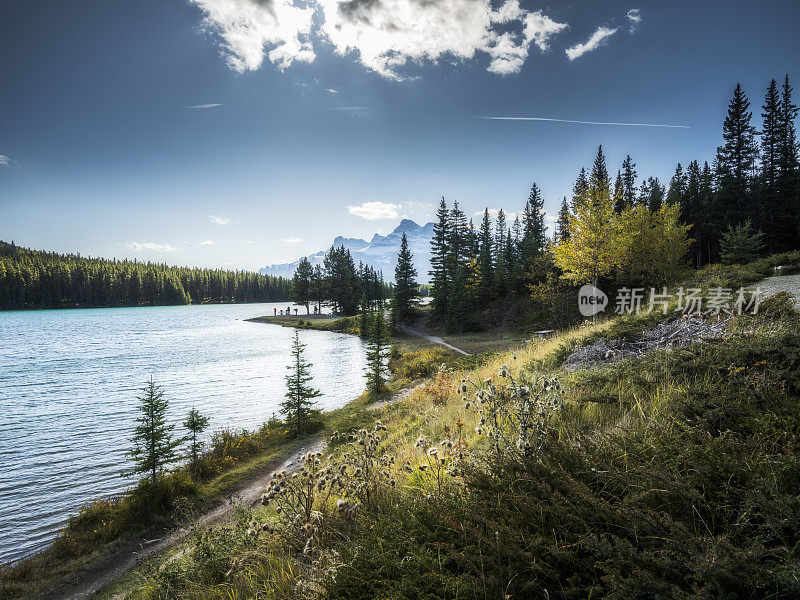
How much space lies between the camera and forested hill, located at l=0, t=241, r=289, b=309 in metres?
112

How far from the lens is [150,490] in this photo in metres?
9.12

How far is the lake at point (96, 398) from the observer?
9.76 meters

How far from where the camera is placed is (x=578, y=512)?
2.35m

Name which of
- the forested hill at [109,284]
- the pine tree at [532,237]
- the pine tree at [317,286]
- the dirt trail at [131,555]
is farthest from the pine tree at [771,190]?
the forested hill at [109,284]

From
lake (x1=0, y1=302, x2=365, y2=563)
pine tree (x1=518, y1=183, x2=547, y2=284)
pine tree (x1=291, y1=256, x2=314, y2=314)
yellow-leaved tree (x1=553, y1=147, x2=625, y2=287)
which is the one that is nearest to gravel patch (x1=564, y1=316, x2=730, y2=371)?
yellow-leaved tree (x1=553, y1=147, x2=625, y2=287)

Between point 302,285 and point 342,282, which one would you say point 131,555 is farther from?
point 302,285

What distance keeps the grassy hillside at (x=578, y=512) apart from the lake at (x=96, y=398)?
735cm

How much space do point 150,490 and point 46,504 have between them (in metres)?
3.16

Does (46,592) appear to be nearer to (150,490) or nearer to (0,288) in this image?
(150,490)

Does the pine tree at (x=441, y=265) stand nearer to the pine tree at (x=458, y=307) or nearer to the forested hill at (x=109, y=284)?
the pine tree at (x=458, y=307)

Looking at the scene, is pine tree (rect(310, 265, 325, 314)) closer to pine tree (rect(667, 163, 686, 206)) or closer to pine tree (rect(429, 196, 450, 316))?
pine tree (rect(429, 196, 450, 316))

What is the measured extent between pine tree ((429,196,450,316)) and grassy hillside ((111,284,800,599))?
39.5m

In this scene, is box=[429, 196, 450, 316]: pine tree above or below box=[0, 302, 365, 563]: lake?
above

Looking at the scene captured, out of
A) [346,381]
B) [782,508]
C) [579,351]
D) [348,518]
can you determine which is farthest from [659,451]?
[346,381]
